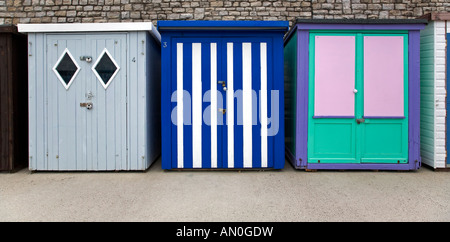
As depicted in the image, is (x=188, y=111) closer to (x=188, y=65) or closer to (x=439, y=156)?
(x=188, y=65)

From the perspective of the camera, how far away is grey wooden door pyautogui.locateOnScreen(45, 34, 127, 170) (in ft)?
12.9

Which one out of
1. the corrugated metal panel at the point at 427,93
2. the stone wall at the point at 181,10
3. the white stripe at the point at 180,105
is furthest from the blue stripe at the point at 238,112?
the corrugated metal panel at the point at 427,93

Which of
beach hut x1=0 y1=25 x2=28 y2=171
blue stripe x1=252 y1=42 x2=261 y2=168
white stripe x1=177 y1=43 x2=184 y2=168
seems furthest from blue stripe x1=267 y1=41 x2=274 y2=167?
beach hut x1=0 y1=25 x2=28 y2=171

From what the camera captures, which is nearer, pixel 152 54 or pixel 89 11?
pixel 152 54

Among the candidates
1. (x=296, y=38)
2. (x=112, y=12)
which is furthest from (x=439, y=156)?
(x=112, y=12)

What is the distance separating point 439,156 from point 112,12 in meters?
7.04

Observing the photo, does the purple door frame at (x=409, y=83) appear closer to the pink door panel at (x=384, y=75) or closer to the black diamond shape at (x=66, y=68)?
the pink door panel at (x=384, y=75)

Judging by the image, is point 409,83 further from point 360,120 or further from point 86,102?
point 86,102

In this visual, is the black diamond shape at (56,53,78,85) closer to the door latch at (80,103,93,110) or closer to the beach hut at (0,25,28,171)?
the door latch at (80,103,93,110)

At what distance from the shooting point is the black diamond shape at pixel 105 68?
12.9ft

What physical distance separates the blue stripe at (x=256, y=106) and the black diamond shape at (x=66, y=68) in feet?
8.99

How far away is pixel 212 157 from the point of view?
13.3 feet

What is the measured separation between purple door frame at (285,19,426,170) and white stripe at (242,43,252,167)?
29.5 inches
